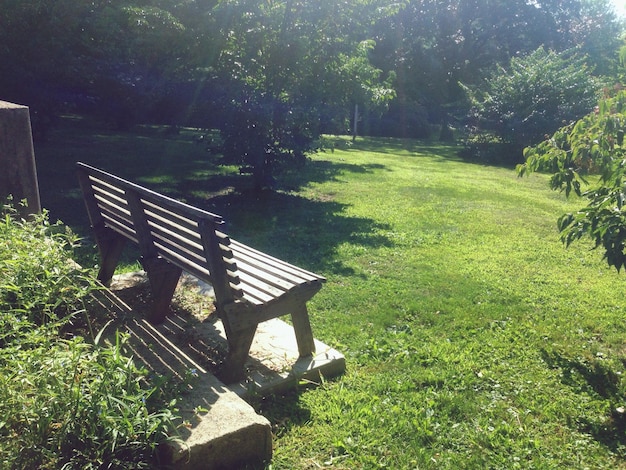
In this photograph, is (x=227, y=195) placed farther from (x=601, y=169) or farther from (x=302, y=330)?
(x=601, y=169)

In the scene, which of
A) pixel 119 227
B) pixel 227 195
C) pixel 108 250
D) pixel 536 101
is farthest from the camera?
pixel 536 101

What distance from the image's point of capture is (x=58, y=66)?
12.1 metres

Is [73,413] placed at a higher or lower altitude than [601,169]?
lower

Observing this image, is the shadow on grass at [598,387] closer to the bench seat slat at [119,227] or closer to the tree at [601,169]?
the tree at [601,169]

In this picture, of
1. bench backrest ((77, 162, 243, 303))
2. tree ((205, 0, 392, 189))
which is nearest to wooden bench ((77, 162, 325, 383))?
bench backrest ((77, 162, 243, 303))

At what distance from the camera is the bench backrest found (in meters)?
3.28

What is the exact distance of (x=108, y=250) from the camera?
4.86 meters

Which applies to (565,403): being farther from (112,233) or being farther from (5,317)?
(112,233)

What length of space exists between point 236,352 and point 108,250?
189cm

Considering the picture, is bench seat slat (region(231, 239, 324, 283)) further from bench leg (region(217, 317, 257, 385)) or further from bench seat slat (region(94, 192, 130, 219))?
bench seat slat (region(94, 192, 130, 219))

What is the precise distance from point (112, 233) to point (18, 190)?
0.89 m

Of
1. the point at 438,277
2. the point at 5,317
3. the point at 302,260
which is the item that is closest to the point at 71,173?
the point at 302,260

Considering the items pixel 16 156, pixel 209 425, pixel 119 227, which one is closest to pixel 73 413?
pixel 209 425

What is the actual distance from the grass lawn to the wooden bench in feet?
1.59
